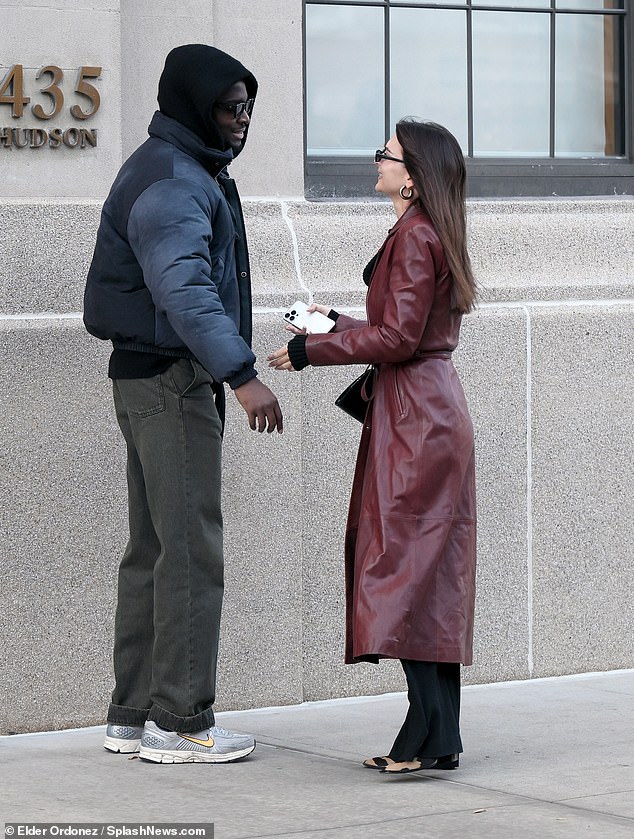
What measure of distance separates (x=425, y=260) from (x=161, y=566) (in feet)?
4.02

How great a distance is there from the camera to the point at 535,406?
6.07m

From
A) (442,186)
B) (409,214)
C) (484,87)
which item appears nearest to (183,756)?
(409,214)

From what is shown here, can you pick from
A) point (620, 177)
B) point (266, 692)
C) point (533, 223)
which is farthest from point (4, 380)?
point (620, 177)

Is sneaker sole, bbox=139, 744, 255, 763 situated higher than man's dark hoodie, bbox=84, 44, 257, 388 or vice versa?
man's dark hoodie, bbox=84, 44, 257, 388

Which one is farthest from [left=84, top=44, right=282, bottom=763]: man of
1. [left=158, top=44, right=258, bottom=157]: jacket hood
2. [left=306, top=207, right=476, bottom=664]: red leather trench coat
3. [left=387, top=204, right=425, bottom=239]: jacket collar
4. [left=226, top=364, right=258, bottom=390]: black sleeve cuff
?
[left=387, top=204, right=425, bottom=239]: jacket collar

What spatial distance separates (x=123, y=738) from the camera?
15.8ft

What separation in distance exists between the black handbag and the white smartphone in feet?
0.62

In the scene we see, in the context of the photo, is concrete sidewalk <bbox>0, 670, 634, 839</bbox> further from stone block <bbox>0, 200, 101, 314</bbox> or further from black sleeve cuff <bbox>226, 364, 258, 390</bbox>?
stone block <bbox>0, 200, 101, 314</bbox>

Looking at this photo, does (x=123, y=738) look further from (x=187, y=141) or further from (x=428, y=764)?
(x=187, y=141)

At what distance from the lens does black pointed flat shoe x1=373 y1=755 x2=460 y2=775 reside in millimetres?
4410

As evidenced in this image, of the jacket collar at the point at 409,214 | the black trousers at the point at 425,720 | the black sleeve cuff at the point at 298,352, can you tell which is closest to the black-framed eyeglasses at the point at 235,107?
the jacket collar at the point at 409,214

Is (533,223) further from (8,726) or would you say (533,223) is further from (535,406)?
(8,726)

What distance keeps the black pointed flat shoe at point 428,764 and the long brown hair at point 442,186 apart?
4.36 ft

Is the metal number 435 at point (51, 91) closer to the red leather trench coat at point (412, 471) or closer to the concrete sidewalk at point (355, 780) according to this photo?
the red leather trench coat at point (412, 471)
